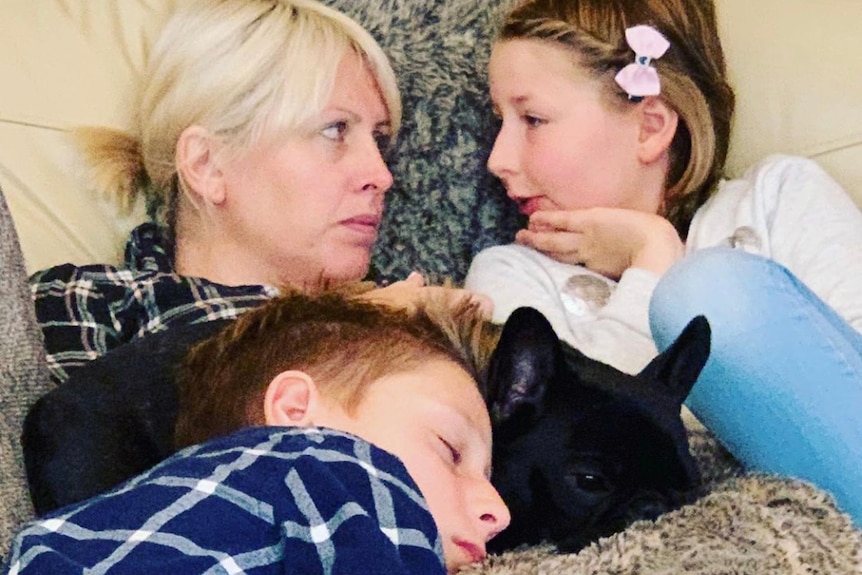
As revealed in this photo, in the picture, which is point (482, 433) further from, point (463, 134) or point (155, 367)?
point (463, 134)

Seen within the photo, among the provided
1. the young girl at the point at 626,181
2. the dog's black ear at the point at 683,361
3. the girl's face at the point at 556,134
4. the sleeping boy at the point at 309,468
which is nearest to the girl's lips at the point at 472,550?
the sleeping boy at the point at 309,468

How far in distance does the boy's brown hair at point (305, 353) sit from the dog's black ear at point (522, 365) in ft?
0.12

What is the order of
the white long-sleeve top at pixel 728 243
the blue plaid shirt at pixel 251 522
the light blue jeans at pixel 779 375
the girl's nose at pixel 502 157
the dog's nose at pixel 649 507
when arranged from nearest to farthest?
the blue plaid shirt at pixel 251 522 → the dog's nose at pixel 649 507 → the light blue jeans at pixel 779 375 → the white long-sleeve top at pixel 728 243 → the girl's nose at pixel 502 157

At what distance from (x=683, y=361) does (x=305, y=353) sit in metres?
0.38

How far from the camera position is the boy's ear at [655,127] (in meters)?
1.63

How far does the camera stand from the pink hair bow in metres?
1.57

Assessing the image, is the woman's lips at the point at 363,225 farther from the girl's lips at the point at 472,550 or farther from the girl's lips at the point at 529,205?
the girl's lips at the point at 472,550

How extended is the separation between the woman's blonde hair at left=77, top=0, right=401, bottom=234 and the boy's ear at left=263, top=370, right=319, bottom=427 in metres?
0.65

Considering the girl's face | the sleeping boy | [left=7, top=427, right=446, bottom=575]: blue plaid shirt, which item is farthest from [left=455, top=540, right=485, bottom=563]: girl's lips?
the girl's face

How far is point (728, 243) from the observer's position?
154cm

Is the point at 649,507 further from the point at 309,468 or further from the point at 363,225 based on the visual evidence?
the point at 363,225

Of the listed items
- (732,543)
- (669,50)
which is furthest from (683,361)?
(669,50)

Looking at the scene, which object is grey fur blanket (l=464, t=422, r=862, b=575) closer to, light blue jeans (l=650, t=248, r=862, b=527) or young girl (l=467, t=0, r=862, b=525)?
light blue jeans (l=650, t=248, r=862, b=527)

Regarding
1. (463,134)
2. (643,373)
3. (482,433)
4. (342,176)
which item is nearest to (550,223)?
(463,134)
